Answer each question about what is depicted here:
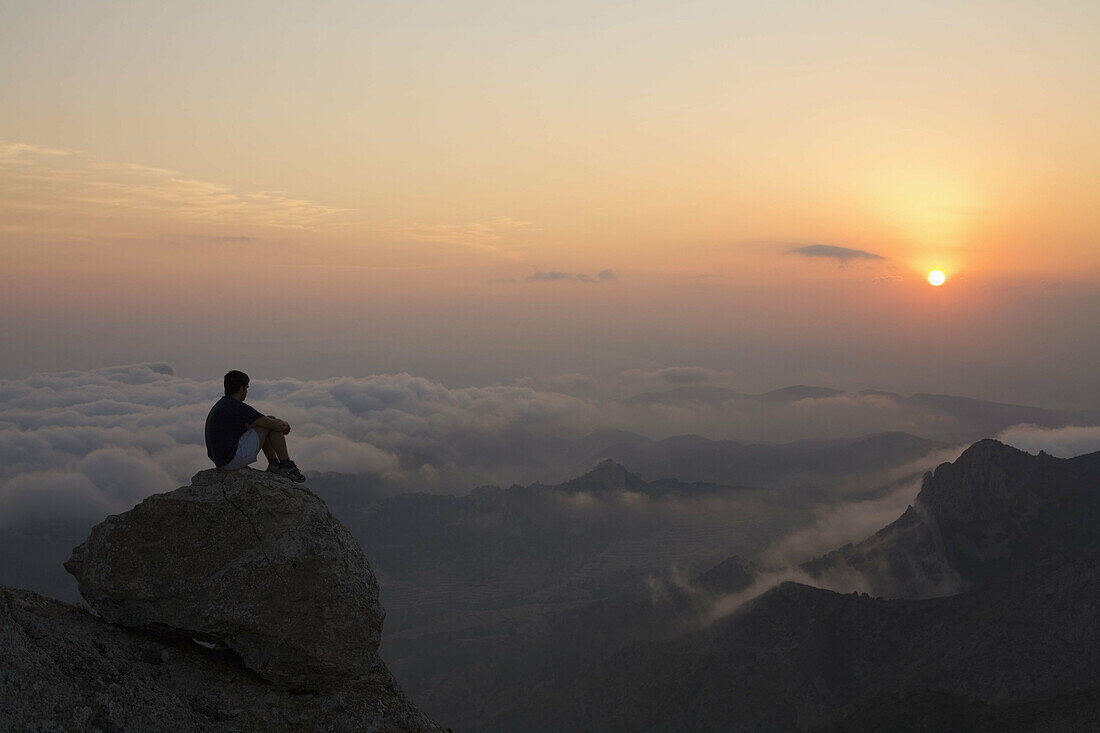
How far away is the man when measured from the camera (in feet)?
77.3

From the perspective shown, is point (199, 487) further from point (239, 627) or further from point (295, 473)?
point (239, 627)

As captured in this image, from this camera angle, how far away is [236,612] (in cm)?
2081

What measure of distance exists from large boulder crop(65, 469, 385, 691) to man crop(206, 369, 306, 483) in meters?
1.24

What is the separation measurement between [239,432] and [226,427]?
1.45ft

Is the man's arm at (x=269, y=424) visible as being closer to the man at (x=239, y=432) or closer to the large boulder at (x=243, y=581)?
the man at (x=239, y=432)

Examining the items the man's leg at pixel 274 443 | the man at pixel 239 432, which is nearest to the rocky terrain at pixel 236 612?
the man at pixel 239 432

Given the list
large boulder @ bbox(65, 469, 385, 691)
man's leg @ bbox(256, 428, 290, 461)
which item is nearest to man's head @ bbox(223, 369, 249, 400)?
man's leg @ bbox(256, 428, 290, 461)

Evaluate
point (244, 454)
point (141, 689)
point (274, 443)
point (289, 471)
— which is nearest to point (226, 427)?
point (244, 454)

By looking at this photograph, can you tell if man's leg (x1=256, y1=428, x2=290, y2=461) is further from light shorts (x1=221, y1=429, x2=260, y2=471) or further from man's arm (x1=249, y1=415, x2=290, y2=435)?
light shorts (x1=221, y1=429, x2=260, y2=471)

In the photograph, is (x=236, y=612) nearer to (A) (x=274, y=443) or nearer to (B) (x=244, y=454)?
(B) (x=244, y=454)

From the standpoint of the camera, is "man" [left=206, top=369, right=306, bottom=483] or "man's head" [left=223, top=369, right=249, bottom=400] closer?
"man" [left=206, top=369, right=306, bottom=483]

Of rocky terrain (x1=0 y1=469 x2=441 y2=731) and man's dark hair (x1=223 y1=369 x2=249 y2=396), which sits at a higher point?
man's dark hair (x1=223 y1=369 x2=249 y2=396)

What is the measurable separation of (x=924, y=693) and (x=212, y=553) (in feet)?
623

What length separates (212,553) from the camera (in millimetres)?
21578
